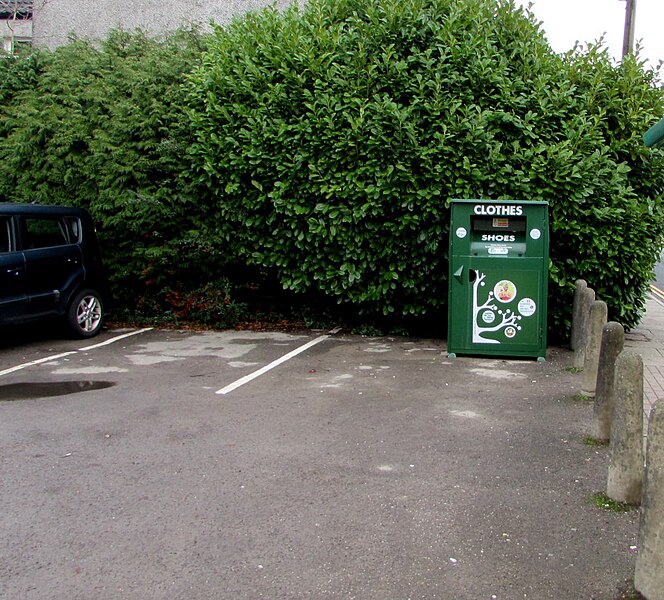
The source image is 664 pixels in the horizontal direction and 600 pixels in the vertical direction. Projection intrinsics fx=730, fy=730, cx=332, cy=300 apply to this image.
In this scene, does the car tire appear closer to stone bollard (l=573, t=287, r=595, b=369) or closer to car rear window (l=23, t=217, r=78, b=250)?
car rear window (l=23, t=217, r=78, b=250)

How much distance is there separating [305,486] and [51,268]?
235 inches

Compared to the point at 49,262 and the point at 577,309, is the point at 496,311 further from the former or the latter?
the point at 49,262

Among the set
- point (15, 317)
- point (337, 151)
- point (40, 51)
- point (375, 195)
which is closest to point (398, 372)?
point (375, 195)

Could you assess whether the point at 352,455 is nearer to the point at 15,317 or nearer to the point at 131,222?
the point at 15,317

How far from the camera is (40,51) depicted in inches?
495

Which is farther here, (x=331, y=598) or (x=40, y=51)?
(x=40, y=51)

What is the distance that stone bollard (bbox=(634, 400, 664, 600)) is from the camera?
3203mm

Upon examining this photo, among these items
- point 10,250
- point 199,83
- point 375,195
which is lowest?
point 10,250

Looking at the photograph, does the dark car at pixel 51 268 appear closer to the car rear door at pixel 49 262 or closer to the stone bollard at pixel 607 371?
the car rear door at pixel 49 262

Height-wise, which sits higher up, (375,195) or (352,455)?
(375,195)

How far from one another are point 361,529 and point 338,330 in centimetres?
663

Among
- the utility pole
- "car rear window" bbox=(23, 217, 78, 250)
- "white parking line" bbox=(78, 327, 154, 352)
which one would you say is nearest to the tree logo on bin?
"white parking line" bbox=(78, 327, 154, 352)

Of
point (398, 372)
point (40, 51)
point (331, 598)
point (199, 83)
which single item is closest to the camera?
point (331, 598)

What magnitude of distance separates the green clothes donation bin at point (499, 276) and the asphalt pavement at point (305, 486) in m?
0.52
